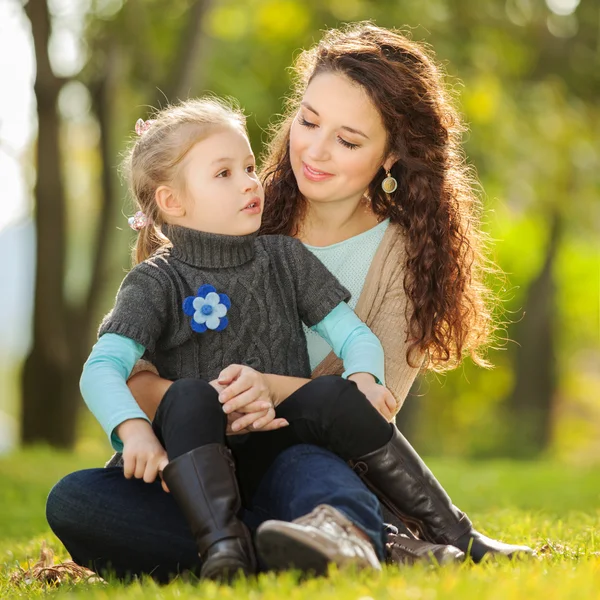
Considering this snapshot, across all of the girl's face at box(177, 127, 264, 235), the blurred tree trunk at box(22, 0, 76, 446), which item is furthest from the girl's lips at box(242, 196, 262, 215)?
the blurred tree trunk at box(22, 0, 76, 446)

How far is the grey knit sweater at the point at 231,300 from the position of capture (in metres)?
3.41

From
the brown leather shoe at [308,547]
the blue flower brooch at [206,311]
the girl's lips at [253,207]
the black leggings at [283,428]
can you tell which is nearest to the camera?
the brown leather shoe at [308,547]

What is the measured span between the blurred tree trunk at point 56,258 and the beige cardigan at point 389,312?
6395 mm

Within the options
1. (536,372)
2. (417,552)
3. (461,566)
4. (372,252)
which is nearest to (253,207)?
(372,252)

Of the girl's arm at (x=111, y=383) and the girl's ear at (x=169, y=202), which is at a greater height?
the girl's ear at (x=169, y=202)

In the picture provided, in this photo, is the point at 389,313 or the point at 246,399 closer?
the point at 246,399

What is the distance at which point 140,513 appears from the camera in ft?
10.7

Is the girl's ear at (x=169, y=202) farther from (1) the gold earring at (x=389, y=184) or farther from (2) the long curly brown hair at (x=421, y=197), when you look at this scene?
(1) the gold earring at (x=389, y=184)

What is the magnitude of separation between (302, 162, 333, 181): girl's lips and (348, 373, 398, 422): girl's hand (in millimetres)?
905

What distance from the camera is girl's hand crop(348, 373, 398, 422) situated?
3299mm

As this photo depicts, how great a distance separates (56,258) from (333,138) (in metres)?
7.41

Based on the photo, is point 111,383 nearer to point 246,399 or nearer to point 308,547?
point 246,399

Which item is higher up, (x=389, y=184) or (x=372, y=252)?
(x=389, y=184)

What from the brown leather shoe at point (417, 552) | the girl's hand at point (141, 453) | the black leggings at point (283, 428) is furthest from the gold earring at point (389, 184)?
the girl's hand at point (141, 453)
